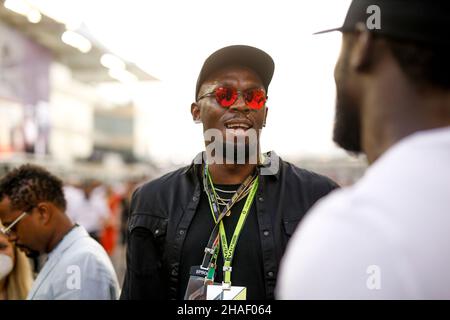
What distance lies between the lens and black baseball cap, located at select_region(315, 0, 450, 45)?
91 cm

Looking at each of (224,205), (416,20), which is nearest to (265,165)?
(224,205)

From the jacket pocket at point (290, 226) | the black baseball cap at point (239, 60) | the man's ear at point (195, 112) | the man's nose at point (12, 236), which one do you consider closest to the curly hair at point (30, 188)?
the man's nose at point (12, 236)

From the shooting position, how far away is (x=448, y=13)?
91cm

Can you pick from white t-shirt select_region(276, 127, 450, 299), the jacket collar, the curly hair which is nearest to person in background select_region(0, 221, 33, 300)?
the curly hair

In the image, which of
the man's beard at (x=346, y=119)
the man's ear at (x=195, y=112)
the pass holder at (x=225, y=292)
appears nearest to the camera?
the man's beard at (x=346, y=119)

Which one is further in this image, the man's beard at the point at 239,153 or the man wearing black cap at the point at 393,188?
the man's beard at the point at 239,153

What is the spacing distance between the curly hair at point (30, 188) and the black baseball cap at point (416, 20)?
8.27 feet

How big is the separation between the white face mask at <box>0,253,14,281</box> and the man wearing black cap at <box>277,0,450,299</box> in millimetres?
2754

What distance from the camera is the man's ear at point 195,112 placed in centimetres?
269

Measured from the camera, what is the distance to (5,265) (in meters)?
3.15

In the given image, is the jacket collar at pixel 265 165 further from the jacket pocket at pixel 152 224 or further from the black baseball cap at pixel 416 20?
the black baseball cap at pixel 416 20

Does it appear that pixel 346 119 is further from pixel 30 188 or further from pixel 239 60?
pixel 30 188

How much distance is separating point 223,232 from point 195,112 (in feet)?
2.52
